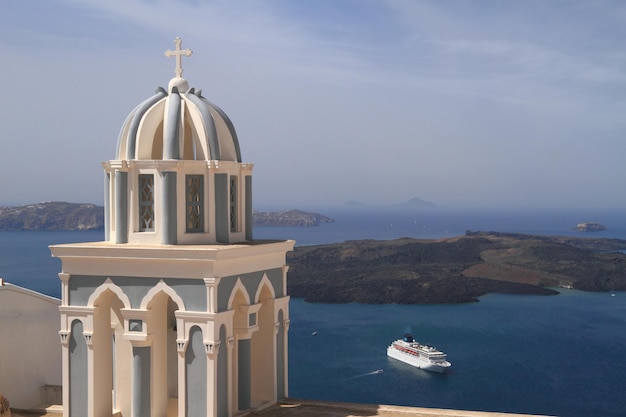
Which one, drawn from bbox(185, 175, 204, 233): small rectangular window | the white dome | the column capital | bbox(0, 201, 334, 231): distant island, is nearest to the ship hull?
the white dome

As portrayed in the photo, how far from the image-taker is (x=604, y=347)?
2574 inches

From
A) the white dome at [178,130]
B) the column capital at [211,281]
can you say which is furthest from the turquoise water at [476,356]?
the column capital at [211,281]

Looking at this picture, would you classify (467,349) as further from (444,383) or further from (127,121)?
(127,121)

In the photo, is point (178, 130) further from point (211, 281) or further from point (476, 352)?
point (476, 352)

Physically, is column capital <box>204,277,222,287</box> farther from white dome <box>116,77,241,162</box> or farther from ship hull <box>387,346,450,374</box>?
ship hull <box>387,346,450,374</box>

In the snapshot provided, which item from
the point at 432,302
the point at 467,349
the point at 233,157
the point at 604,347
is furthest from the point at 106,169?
the point at 432,302

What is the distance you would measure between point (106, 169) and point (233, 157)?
53.2 inches

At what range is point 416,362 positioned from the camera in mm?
57688

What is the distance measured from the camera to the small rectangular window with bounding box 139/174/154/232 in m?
9.09

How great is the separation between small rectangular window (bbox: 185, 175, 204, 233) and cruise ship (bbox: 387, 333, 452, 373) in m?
48.1

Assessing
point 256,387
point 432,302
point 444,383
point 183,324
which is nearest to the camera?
point 183,324

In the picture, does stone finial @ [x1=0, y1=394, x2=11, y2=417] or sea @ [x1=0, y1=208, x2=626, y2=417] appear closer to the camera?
stone finial @ [x1=0, y1=394, x2=11, y2=417]

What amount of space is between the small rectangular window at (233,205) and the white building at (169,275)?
1cm

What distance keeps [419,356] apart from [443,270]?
4872 cm
